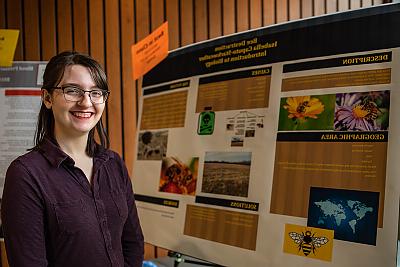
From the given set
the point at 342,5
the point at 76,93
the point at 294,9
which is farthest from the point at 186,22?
the point at 76,93

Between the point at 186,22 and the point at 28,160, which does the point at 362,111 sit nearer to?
the point at 28,160

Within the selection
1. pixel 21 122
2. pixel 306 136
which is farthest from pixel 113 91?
pixel 306 136

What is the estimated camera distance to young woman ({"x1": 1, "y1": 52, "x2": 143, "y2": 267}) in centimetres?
116

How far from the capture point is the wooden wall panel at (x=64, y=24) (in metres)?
2.71

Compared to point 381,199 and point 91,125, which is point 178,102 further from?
point 381,199

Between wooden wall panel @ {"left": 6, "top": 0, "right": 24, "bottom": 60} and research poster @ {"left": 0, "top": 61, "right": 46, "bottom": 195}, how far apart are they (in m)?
0.07

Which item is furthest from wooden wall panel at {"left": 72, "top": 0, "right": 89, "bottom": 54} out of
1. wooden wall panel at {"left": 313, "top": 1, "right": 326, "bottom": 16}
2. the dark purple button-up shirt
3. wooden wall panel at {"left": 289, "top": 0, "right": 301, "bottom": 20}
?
wooden wall panel at {"left": 313, "top": 1, "right": 326, "bottom": 16}

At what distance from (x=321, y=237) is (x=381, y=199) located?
23 cm

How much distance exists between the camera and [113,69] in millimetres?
2824

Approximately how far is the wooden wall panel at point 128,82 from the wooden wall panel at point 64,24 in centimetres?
34

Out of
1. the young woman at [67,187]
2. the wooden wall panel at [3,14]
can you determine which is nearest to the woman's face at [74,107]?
the young woman at [67,187]

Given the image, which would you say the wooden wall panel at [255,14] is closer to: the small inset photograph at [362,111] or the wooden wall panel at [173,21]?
the wooden wall panel at [173,21]

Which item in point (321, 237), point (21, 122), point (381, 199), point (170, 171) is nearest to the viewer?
point (381, 199)

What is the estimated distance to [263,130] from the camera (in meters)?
1.58
